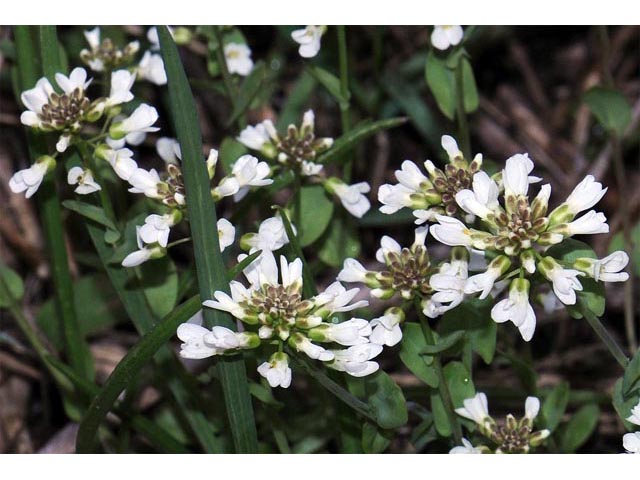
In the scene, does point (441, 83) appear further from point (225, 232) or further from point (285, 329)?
point (285, 329)

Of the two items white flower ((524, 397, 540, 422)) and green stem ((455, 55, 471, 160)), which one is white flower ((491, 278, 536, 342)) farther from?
green stem ((455, 55, 471, 160))

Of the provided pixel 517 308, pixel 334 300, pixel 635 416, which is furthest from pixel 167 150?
pixel 635 416

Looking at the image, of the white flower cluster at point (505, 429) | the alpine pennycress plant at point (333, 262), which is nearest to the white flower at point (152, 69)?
the alpine pennycress plant at point (333, 262)

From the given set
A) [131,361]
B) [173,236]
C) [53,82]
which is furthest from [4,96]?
[131,361]

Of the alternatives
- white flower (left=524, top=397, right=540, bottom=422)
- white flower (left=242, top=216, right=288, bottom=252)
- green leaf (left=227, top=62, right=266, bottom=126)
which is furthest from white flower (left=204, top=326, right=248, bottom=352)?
green leaf (left=227, top=62, right=266, bottom=126)

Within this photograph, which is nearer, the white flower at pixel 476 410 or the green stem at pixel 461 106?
the white flower at pixel 476 410

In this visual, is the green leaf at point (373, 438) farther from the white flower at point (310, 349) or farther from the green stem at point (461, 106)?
the green stem at point (461, 106)
